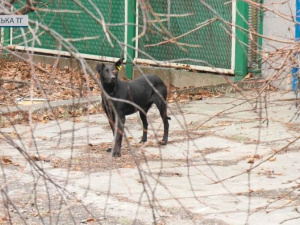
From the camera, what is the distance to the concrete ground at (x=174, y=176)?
658cm

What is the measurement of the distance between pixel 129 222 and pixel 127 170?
2062 mm

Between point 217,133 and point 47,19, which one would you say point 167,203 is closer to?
point 217,133

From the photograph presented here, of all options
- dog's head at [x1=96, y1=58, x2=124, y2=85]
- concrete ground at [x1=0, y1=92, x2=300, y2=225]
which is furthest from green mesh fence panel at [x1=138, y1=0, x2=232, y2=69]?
dog's head at [x1=96, y1=58, x2=124, y2=85]

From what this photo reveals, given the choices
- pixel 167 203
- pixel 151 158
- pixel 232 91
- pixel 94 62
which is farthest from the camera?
pixel 94 62

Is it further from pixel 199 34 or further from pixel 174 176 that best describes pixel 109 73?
pixel 199 34

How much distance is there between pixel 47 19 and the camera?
1609cm

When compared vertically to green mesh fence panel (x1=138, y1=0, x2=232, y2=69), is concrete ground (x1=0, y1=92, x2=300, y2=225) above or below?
below

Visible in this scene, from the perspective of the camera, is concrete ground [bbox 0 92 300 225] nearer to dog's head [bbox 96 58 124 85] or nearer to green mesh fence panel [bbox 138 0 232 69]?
dog's head [bbox 96 58 124 85]

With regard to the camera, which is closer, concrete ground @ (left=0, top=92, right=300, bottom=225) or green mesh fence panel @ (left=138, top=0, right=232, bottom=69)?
concrete ground @ (left=0, top=92, right=300, bottom=225)

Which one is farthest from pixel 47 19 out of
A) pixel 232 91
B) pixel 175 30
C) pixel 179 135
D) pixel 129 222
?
pixel 129 222

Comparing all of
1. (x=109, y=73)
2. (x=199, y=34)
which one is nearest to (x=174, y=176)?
(x=109, y=73)

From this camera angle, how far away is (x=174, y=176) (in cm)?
823

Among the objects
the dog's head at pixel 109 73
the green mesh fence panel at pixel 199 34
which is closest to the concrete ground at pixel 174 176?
the dog's head at pixel 109 73

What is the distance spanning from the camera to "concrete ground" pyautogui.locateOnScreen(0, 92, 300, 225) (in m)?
6.58
